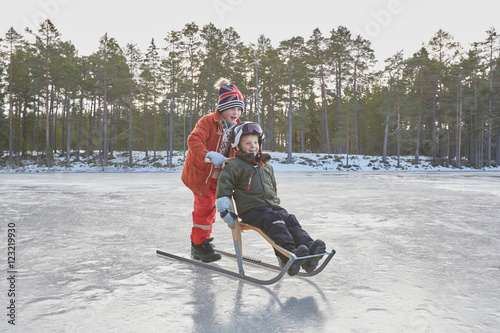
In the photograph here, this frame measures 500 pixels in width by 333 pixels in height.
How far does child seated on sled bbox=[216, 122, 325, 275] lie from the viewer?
3.13m

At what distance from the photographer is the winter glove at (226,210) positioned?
123 inches

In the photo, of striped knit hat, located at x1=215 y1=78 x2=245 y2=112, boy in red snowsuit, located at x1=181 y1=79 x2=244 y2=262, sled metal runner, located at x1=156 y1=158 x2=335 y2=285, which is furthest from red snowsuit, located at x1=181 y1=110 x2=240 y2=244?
sled metal runner, located at x1=156 y1=158 x2=335 y2=285

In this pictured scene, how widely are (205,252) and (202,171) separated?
883 mm

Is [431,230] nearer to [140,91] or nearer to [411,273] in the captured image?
[411,273]

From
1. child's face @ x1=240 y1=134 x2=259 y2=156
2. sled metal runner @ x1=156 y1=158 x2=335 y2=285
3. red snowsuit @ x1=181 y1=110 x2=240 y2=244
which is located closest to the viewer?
sled metal runner @ x1=156 y1=158 x2=335 y2=285

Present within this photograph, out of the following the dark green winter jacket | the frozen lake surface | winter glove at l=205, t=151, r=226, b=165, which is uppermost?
winter glove at l=205, t=151, r=226, b=165

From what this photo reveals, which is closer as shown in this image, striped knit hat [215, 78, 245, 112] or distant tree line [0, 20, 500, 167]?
striped knit hat [215, 78, 245, 112]

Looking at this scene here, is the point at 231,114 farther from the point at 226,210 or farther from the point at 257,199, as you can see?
the point at 226,210

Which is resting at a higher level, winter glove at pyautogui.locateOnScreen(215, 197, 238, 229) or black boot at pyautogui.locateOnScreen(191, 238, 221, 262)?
winter glove at pyautogui.locateOnScreen(215, 197, 238, 229)

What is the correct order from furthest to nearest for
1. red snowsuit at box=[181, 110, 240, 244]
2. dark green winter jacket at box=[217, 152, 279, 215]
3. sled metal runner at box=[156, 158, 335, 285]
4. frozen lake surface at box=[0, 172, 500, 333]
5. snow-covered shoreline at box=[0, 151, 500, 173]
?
snow-covered shoreline at box=[0, 151, 500, 173], red snowsuit at box=[181, 110, 240, 244], dark green winter jacket at box=[217, 152, 279, 215], sled metal runner at box=[156, 158, 335, 285], frozen lake surface at box=[0, 172, 500, 333]

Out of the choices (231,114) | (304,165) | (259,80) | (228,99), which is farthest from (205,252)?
(259,80)

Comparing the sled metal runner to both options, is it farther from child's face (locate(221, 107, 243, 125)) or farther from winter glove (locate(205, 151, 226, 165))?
child's face (locate(221, 107, 243, 125))

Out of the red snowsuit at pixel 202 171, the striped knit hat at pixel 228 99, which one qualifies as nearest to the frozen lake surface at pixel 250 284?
the red snowsuit at pixel 202 171

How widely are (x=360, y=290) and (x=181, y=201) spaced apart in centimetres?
676
